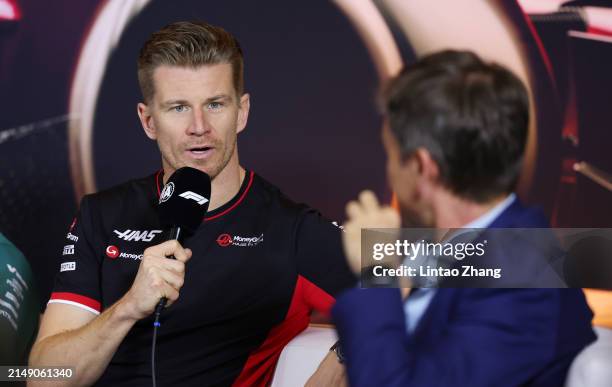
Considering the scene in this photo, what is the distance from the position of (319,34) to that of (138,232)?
947 millimetres

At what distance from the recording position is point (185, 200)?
5.60 ft

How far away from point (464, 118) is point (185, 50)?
3.21ft

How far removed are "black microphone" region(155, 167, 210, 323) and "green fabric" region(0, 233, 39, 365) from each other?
0.94 metres

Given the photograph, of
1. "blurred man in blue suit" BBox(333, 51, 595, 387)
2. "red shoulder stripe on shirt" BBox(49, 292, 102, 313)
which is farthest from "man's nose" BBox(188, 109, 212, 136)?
"blurred man in blue suit" BBox(333, 51, 595, 387)

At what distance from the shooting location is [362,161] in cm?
268

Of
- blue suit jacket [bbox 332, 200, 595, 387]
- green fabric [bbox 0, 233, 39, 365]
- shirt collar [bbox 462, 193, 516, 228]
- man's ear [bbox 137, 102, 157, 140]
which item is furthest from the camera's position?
green fabric [bbox 0, 233, 39, 365]

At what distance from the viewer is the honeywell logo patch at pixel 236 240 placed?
2104 mm

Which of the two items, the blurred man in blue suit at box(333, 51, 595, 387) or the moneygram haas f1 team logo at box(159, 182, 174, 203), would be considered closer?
the blurred man in blue suit at box(333, 51, 595, 387)

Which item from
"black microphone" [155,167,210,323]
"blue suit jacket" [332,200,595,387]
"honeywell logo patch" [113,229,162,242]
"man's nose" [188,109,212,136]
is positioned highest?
"man's nose" [188,109,212,136]

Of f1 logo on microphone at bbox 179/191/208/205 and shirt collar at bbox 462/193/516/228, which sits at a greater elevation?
f1 logo on microphone at bbox 179/191/208/205

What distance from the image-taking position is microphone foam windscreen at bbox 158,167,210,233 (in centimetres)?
166

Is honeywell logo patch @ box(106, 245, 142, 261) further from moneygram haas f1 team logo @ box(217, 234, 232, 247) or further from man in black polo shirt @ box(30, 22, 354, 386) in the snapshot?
moneygram haas f1 team logo @ box(217, 234, 232, 247)

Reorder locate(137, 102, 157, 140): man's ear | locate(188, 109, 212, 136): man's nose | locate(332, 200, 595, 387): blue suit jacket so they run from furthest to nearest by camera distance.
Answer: locate(137, 102, 157, 140): man's ear < locate(188, 109, 212, 136): man's nose < locate(332, 200, 595, 387): blue suit jacket

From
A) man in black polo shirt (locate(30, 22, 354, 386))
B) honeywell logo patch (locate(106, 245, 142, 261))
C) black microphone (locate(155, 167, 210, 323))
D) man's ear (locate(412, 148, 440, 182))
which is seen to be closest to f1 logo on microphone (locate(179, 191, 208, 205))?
black microphone (locate(155, 167, 210, 323))
